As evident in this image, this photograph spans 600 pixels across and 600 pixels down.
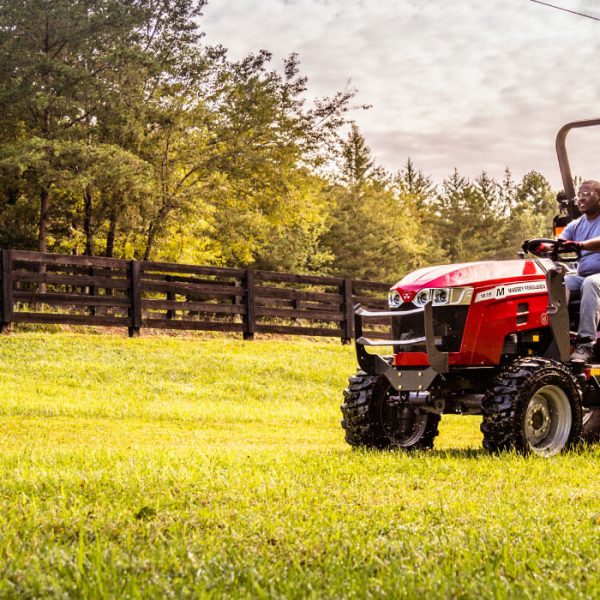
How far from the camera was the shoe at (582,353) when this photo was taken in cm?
791

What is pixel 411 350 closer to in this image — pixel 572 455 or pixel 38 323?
pixel 572 455

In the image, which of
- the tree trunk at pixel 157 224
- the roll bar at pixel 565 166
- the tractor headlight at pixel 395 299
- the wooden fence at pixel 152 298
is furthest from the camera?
the tree trunk at pixel 157 224

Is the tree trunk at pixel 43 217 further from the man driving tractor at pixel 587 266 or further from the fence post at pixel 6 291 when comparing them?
the man driving tractor at pixel 587 266

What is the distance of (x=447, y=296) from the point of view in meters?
7.52

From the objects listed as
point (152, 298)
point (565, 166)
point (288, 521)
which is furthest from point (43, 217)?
point (288, 521)

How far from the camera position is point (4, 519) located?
4477mm

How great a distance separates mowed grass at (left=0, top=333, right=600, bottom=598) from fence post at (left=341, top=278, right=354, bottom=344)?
1203 centimetres

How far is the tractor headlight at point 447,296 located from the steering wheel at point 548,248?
0.81 meters

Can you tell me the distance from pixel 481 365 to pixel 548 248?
1.26 metres

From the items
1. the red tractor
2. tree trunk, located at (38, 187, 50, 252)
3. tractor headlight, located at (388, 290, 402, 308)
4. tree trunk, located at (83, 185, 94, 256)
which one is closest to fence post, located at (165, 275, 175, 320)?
tree trunk, located at (38, 187, 50, 252)

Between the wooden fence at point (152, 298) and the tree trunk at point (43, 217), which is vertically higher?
the tree trunk at point (43, 217)

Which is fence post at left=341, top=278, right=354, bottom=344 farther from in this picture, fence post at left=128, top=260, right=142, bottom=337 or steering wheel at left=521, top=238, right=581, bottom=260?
steering wheel at left=521, top=238, right=581, bottom=260

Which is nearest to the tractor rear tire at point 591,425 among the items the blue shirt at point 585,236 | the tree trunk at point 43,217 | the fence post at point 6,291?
the blue shirt at point 585,236

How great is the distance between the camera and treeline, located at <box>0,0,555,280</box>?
850 inches
